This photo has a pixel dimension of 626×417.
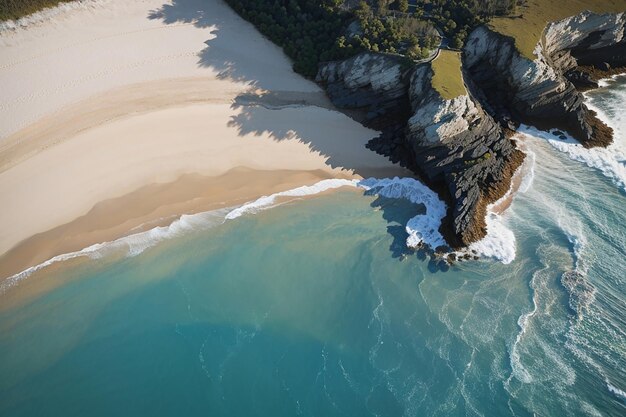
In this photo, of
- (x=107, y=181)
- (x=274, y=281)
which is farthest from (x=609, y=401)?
(x=107, y=181)

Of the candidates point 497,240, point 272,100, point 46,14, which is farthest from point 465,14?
point 46,14

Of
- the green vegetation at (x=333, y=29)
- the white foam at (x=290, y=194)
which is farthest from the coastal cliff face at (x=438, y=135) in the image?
the white foam at (x=290, y=194)

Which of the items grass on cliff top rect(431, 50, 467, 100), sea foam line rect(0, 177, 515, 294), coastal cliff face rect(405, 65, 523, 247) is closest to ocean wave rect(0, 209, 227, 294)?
sea foam line rect(0, 177, 515, 294)

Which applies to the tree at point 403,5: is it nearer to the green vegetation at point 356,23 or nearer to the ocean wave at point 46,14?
the green vegetation at point 356,23

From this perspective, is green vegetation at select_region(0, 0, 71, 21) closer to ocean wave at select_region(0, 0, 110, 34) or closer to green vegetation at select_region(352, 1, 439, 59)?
ocean wave at select_region(0, 0, 110, 34)

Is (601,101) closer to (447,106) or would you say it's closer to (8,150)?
(447,106)

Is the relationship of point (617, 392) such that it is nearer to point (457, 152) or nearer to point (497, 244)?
point (497, 244)
